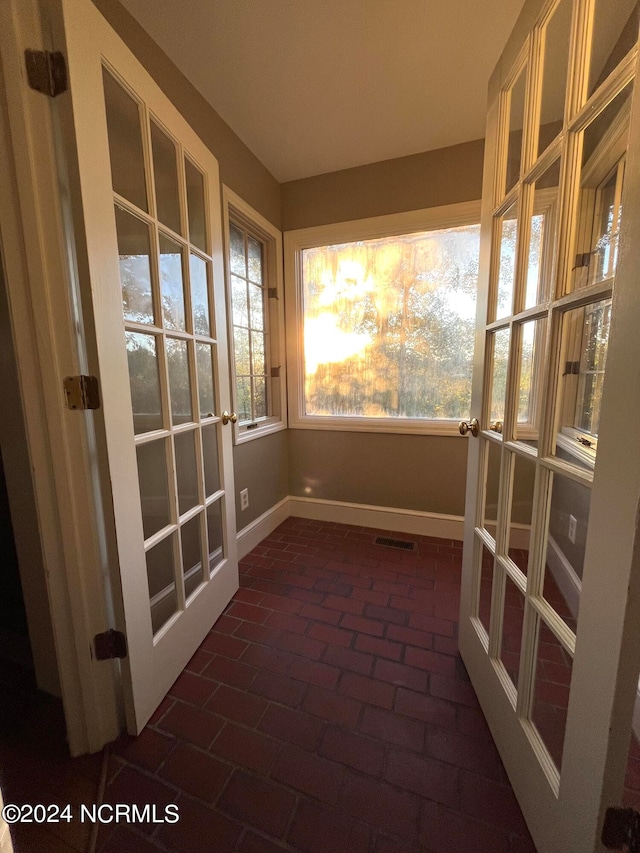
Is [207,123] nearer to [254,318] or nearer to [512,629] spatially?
[254,318]

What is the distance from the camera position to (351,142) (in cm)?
212

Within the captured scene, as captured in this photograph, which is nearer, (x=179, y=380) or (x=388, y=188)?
(x=179, y=380)

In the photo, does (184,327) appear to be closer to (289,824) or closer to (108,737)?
(108,737)

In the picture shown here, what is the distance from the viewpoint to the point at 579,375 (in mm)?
885

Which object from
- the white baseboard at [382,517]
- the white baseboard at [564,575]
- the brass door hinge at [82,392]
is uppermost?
the brass door hinge at [82,392]

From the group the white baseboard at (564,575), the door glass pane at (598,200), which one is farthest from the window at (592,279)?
the white baseboard at (564,575)

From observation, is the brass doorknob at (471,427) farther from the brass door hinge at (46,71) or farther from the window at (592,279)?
the brass door hinge at (46,71)

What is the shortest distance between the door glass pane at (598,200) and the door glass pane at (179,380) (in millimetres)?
1322

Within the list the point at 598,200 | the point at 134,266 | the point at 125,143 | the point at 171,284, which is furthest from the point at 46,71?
the point at 598,200

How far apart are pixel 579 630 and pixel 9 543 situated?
1.97 metres

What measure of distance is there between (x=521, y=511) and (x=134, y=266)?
150 cm

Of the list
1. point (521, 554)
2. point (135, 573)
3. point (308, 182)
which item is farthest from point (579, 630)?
point (308, 182)

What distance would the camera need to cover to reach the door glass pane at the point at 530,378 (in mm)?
931

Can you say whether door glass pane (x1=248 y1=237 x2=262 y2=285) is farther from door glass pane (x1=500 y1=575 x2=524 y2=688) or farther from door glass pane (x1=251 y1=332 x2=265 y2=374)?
door glass pane (x1=500 y1=575 x2=524 y2=688)
